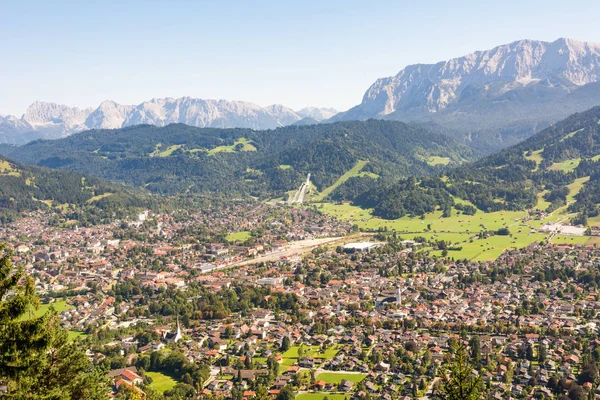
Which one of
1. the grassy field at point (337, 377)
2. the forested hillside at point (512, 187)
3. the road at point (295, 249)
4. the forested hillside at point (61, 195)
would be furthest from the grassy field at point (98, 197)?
the grassy field at point (337, 377)

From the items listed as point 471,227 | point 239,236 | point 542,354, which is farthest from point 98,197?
point 542,354

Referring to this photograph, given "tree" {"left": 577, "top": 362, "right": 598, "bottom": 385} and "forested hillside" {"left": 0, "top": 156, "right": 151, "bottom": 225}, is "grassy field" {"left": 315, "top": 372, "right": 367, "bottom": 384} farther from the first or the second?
"forested hillside" {"left": 0, "top": 156, "right": 151, "bottom": 225}

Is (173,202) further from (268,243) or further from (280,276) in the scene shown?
(280,276)

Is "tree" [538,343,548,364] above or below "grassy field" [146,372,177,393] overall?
above

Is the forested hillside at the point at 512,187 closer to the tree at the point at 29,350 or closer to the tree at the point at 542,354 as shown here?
the tree at the point at 542,354

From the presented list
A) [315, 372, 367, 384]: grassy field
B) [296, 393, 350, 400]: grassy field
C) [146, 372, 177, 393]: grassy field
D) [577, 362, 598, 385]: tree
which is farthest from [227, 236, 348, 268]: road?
[577, 362, 598, 385]: tree
